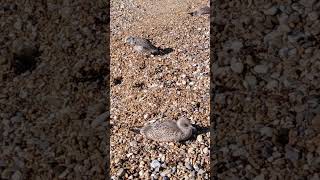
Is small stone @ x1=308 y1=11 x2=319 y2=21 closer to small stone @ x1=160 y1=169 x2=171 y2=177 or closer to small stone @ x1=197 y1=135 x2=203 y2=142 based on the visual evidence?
small stone @ x1=197 y1=135 x2=203 y2=142

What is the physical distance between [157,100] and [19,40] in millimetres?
2862

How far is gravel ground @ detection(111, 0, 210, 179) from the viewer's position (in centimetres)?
625

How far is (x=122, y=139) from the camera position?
670 centimetres

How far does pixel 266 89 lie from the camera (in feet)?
22.3

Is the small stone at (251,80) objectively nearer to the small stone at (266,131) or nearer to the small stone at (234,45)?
the small stone at (234,45)

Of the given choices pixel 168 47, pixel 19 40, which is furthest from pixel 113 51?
pixel 19 40

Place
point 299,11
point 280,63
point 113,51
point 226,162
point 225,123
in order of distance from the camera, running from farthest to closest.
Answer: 1. point 113,51
2. point 299,11
3. point 280,63
4. point 225,123
5. point 226,162

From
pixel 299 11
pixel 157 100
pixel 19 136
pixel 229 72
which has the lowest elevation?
pixel 19 136

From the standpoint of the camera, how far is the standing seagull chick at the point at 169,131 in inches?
255

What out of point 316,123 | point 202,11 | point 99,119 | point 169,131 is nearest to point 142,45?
point 202,11

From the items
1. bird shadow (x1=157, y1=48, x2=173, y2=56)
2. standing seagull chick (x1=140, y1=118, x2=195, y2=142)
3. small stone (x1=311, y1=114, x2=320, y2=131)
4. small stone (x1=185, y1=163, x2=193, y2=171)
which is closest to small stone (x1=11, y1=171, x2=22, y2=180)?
standing seagull chick (x1=140, y1=118, x2=195, y2=142)

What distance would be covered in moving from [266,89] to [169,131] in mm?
1435

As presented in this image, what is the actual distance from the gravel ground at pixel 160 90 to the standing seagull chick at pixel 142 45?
0.12 meters

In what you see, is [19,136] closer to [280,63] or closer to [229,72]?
[229,72]
